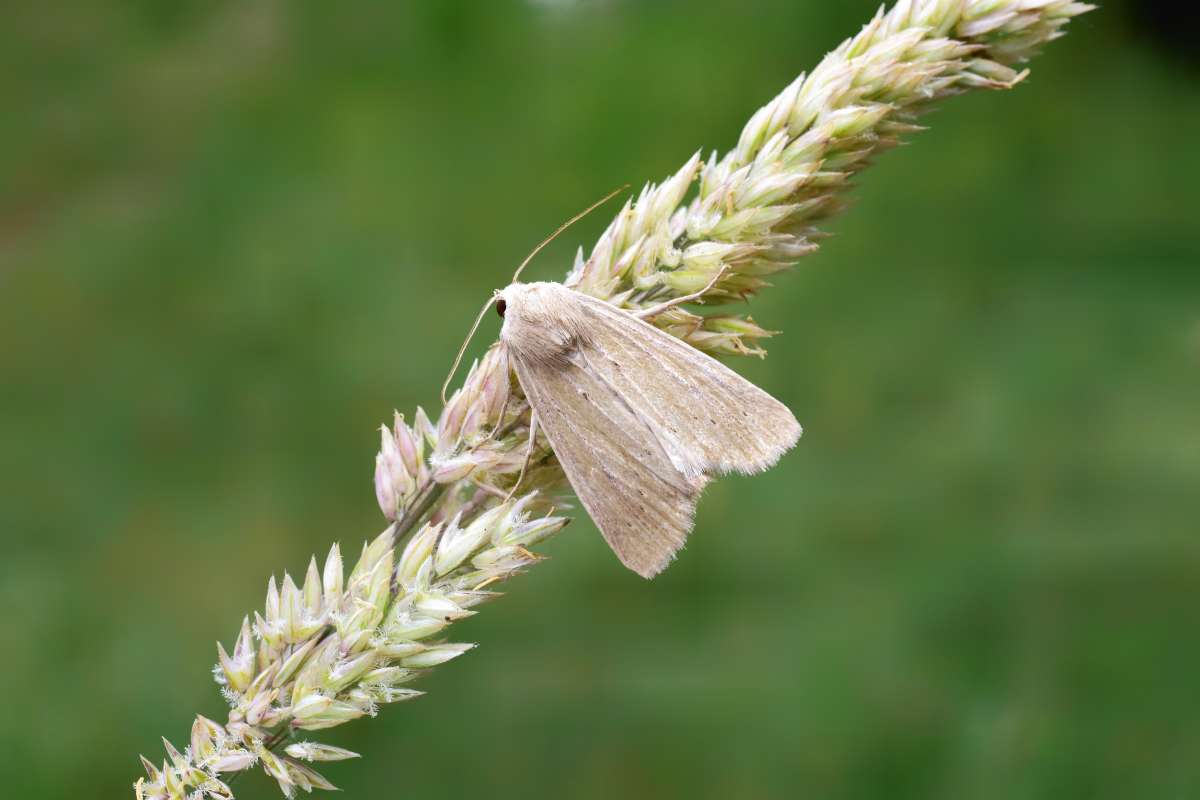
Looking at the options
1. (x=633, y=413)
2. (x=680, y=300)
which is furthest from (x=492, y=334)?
(x=680, y=300)

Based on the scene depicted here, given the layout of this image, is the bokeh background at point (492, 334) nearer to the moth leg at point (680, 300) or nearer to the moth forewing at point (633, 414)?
the moth forewing at point (633, 414)

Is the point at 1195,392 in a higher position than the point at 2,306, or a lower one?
lower

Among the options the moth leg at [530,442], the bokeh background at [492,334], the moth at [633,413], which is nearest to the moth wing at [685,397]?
the moth at [633,413]

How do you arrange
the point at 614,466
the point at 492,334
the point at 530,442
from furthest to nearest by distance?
the point at 492,334 < the point at 614,466 < the point at 530,442

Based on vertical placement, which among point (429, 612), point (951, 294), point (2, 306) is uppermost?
point (2, 306)

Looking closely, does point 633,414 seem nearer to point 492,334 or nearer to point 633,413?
point 633,413

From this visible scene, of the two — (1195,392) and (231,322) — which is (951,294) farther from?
(231,322)

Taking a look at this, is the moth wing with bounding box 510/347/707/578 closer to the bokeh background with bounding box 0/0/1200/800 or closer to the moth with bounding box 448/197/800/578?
the moth with bounding box 448/197/800/578

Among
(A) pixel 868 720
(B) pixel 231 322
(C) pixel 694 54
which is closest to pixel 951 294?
(C) pixel 694 54
